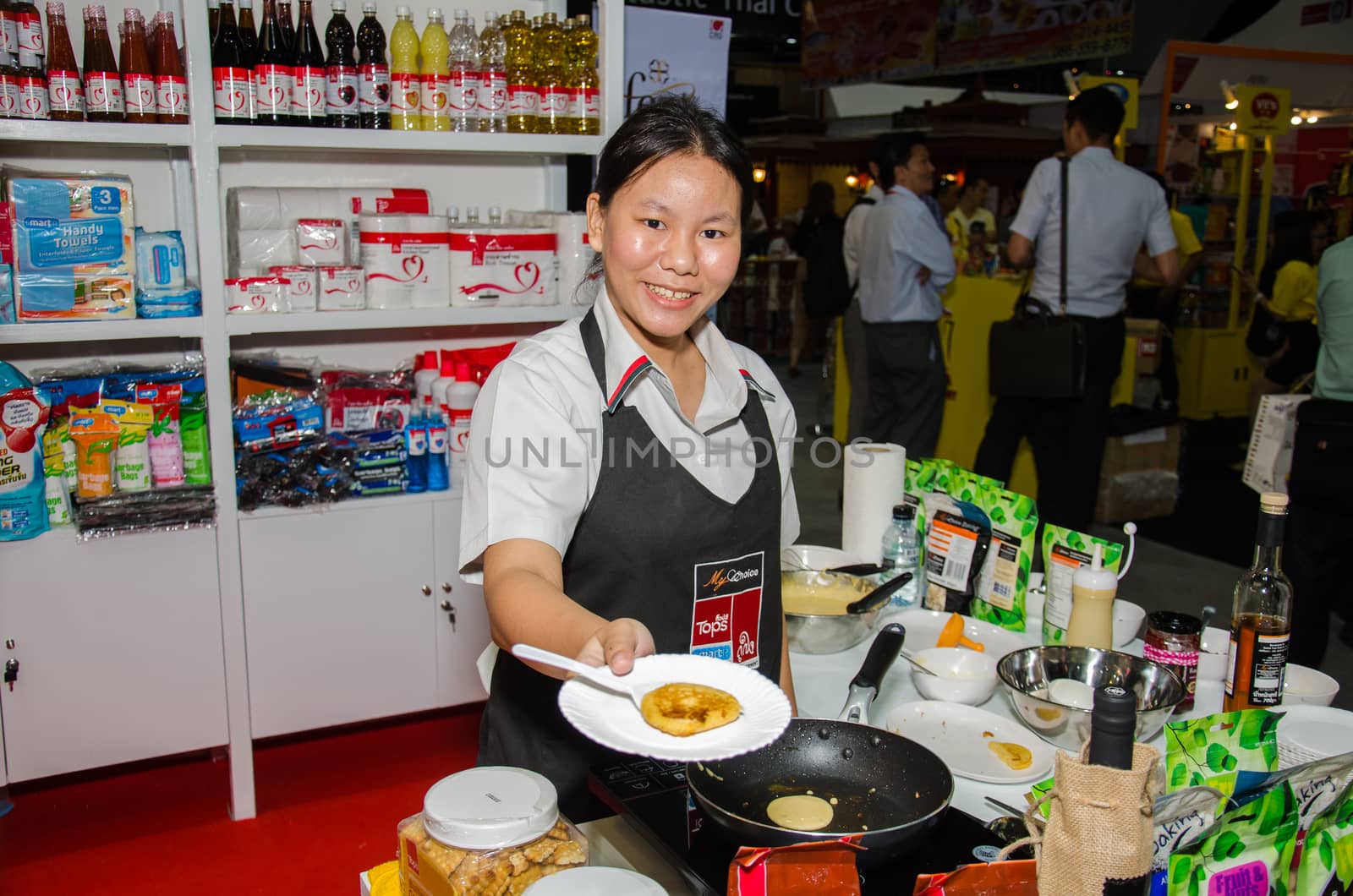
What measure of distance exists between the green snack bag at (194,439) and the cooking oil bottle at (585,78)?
131 centimetres

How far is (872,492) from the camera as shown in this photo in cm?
228

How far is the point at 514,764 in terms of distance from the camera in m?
1.65

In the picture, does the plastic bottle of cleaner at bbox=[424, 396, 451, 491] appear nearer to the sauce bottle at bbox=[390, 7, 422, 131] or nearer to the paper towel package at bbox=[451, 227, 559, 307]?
the paper towel package at bbox=[451, 227, 559, 307]

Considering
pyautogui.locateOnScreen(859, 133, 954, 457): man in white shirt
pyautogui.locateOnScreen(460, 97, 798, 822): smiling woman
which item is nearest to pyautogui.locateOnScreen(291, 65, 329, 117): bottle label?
pyautogui.locateOnScreen(460, 97, 798, 822): smiling woman

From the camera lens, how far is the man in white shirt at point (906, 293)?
5.09 m

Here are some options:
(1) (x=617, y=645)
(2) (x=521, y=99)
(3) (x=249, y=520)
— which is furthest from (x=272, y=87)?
(1) (x=617, y=645)

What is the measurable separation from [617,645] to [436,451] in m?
2.11

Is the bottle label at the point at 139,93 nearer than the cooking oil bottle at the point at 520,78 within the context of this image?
Yes

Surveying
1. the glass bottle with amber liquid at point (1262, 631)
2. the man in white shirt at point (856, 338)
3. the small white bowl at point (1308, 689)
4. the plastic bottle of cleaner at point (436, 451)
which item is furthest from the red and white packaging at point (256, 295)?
the man in white shirt at point (856, 338)

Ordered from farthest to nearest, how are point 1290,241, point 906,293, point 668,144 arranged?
point 1290,241 → point 906,293 → point 668,144

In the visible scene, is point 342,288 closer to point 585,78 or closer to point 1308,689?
point 585,78

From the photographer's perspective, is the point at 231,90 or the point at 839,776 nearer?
the point at 839,776

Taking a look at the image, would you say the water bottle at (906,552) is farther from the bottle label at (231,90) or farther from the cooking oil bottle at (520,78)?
the bottle label at (231,90)

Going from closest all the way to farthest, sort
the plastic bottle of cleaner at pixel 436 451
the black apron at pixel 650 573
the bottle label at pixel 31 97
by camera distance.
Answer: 1. the black apron at pixel 650 573
2. the bottle label at pixel 31 97
3. the plastic bottle of cleaner at pixel 436 451
